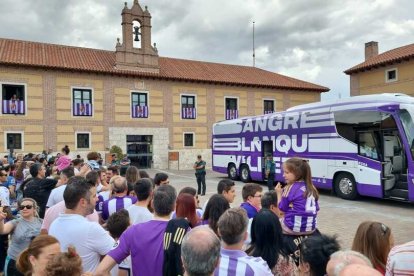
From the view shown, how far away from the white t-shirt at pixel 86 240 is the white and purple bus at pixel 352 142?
10.4 m

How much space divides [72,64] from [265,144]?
1617 cm

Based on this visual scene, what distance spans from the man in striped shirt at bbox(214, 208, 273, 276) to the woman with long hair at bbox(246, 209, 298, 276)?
1.77 feet

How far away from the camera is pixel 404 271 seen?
1.97 metres

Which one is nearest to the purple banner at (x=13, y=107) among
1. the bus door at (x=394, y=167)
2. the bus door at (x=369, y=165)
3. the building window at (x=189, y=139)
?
the building window at (x=189, y=139)

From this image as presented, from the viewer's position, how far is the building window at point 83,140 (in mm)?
25359

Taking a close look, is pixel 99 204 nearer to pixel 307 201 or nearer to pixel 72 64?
pixel 307 201

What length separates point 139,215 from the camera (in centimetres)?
398

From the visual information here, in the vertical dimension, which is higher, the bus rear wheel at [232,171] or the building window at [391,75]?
the building window at [391,75]

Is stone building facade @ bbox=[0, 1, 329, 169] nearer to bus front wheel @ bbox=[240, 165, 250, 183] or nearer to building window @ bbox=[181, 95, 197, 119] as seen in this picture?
building window @ bbox=[181, 95, 197, 119]

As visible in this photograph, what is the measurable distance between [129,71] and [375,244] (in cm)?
2602

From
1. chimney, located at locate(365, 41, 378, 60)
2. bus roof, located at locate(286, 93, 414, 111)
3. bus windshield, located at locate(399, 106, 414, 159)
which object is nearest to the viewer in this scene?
bus windshield, located at locate(399, 106, 414, 159)

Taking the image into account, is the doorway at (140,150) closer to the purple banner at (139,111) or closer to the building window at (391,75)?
the purple banner at (139,111)

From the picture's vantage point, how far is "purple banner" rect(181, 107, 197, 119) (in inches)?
1164

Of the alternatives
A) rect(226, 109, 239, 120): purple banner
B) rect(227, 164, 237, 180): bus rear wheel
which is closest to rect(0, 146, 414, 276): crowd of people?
rect(227, 164, 237, 180): bus rear wheel
